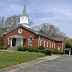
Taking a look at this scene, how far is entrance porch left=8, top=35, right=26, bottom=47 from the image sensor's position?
3266 centimetres

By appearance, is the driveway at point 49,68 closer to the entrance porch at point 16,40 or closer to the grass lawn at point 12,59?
the grass lawn at point 12,59

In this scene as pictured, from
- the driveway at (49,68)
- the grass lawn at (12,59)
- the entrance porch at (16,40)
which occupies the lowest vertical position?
the driveway at (49,68)

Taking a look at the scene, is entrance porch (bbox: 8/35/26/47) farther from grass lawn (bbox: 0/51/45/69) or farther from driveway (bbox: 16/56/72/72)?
driveway (bbox: 16/56/72/72)

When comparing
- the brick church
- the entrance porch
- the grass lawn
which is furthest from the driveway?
the entrance porch

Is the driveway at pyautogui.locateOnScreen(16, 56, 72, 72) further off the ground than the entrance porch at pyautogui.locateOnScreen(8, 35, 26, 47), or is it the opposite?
the entrance porch at pyautogui.locateOnScreen(8, 35, 26, 47)

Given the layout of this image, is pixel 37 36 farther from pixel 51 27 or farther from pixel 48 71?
pixel 51 27

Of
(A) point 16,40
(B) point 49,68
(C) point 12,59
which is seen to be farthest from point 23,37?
(B) point 49,68

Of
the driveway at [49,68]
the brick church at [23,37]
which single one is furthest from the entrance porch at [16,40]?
the driveway at [49,68]

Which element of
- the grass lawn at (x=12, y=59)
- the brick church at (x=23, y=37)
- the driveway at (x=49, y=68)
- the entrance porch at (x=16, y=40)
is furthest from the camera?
the entrance porch at (x=16, y=40)

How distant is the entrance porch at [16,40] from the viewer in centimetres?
3266

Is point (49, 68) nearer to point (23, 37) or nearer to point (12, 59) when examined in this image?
point (12, 59)

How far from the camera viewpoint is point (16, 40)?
1347 inches

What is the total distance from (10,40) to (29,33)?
526 centimetres

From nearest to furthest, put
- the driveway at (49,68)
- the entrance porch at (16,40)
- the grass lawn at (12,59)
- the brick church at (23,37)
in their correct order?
the driveway at (49,68), the grass lawn at (12,59), the brick church at (23,37), the entrance porch at (16,40)
